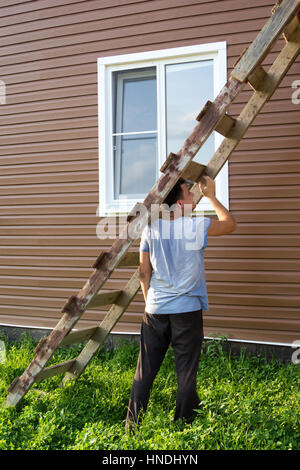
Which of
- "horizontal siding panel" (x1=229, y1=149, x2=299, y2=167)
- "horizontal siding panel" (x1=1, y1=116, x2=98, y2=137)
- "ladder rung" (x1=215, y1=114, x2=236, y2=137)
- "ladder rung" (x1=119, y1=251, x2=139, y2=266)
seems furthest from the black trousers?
"horizontal siding panel" (x1=1, y1=116, x2=98, y2=137)

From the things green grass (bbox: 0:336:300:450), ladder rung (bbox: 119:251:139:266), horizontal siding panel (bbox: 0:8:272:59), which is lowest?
green grass (bbox: 0:336:300:450)

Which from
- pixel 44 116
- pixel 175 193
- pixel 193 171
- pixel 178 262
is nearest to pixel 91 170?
pixel 44 116

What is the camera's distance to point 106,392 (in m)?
4.05

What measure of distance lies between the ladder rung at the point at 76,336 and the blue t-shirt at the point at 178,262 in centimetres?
100

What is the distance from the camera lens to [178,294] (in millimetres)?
3213

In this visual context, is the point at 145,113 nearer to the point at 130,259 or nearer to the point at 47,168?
the point at 47,168

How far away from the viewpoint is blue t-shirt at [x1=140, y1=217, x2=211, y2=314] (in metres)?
3.17

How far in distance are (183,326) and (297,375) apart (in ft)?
5.61

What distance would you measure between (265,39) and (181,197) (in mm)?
1228

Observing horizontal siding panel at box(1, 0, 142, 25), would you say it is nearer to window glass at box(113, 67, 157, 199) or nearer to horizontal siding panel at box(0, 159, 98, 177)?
window glass at box(113, 67, 157, 199)

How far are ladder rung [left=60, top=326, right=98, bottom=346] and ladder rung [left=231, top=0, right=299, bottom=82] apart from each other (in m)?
2.49
